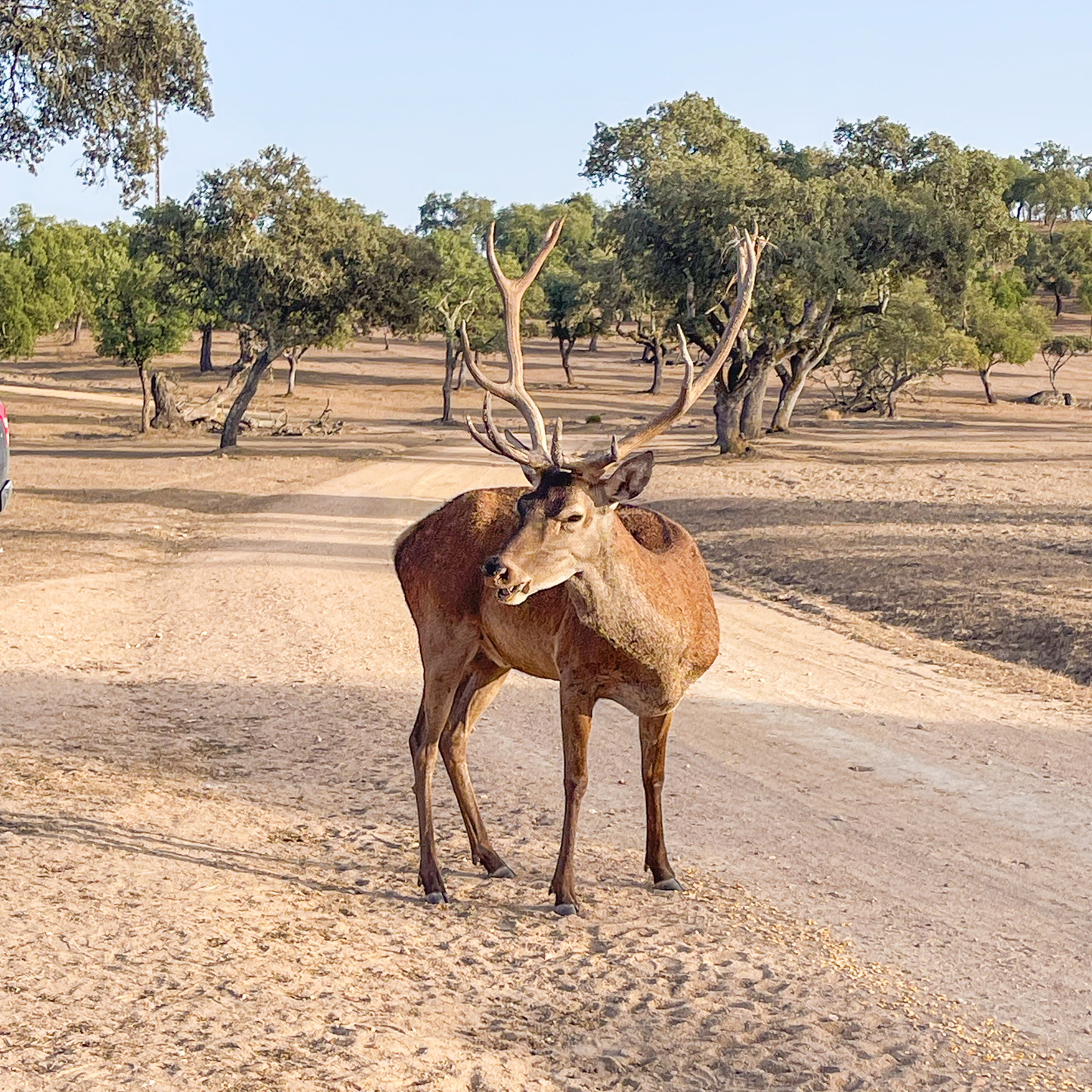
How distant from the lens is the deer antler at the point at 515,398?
20.6 ft

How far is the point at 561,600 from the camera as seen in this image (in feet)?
21.5

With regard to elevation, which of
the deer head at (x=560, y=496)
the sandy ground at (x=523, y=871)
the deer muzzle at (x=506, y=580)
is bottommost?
the sandy ground at (x=523, y=871)

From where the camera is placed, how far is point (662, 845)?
6797mm

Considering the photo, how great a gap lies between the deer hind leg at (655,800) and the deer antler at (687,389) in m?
1.31

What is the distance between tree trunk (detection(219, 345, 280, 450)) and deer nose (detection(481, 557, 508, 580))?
32.1 meters

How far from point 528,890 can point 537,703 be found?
4.22 m

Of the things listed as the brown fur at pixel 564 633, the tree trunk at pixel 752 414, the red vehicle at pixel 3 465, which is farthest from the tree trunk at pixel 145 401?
the brown fur at pixel 564 633

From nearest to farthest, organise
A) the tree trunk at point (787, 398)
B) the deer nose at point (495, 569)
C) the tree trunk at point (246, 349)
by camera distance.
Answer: the deer nose at point (495, 569) → the tree trunk at point (246, 349) → the tree trunk at point (787, 398)

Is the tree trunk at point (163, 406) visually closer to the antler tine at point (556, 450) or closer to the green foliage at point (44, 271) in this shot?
the green foliage at point (44, 271)

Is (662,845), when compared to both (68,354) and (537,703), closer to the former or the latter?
(537,703)

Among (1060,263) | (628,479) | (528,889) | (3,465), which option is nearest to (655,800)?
(528,889)

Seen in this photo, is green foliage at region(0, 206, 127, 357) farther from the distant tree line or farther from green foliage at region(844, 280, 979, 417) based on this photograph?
green foliage at region(844, 280, 979, 417)

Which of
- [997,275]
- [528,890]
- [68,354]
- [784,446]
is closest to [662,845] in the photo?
[528,890]

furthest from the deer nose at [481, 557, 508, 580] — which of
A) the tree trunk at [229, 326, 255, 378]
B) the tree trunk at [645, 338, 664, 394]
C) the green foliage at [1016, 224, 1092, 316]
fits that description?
the green foliage at [1016, 224, 1092, 316]
